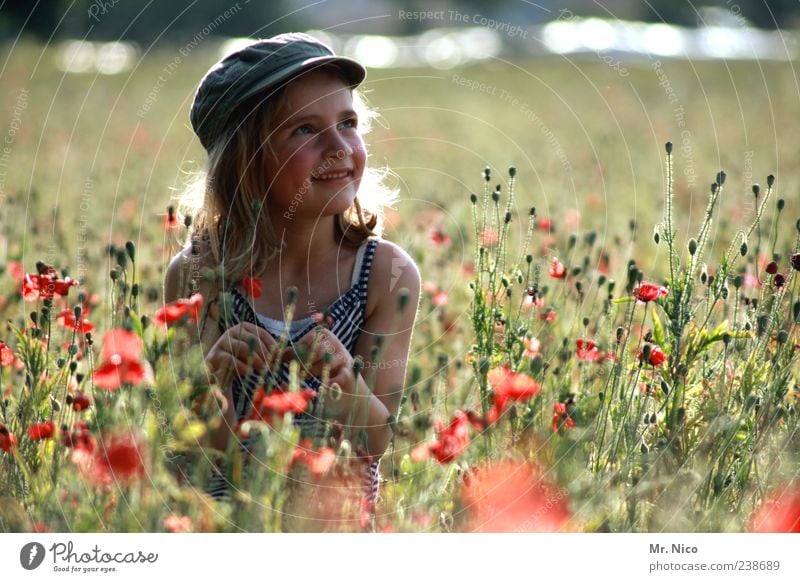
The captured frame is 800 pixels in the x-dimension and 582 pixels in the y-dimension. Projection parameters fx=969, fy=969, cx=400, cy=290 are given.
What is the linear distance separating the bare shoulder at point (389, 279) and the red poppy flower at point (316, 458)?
62cm

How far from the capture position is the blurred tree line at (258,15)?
727 cm

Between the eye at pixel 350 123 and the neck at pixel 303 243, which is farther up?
the eye at pixel 350 123

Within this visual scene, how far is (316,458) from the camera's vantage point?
1.60 metres

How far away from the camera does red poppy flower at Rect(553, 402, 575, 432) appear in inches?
74.3

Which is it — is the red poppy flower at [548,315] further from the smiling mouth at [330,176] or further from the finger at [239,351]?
the finger at [239,351]

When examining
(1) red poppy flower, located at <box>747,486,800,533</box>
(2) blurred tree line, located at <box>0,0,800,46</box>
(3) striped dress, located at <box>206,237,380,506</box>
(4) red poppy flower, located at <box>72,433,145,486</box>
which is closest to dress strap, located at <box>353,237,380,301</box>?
(3) striped dress, located at <box>206,237,380,506</box>

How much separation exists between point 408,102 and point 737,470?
8175mm

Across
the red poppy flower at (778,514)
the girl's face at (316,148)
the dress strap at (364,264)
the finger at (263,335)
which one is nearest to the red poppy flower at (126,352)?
the finger at (263,335)

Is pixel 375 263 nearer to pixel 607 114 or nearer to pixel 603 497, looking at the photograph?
pixel 603 497

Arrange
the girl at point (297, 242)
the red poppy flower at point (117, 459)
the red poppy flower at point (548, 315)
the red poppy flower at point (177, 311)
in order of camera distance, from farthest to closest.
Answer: the red poppy flower at point (548, 315), the girl at point (297, 242), the red poppy flower at point (177, 311), the red poppy flower at point (117, 459)

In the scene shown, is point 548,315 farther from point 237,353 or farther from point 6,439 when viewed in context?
point 6,439

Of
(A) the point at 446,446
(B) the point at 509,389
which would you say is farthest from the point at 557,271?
(A) the point at 446,446
